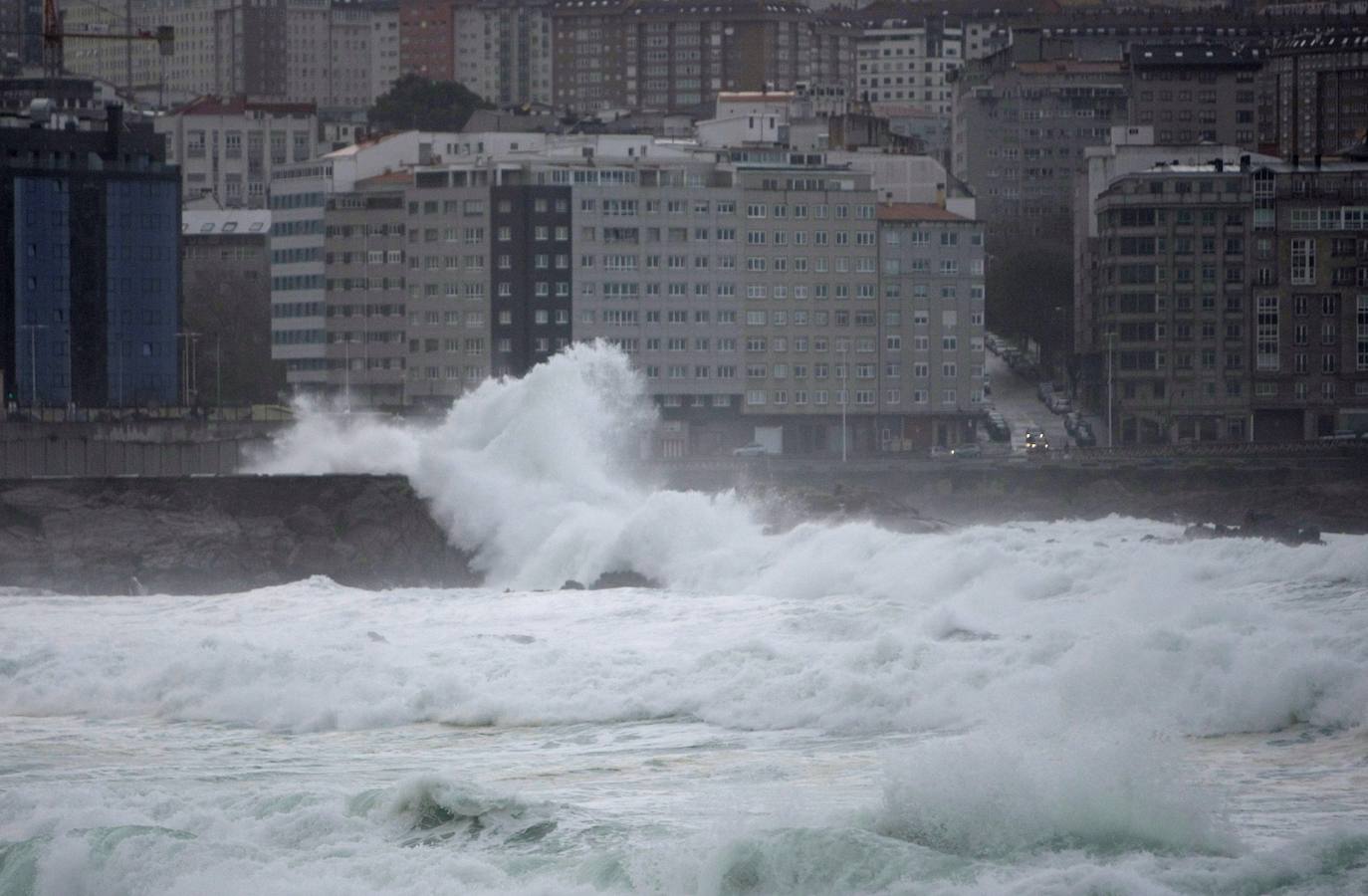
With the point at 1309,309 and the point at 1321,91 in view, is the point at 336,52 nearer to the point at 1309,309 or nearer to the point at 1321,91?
the point at 1321,91

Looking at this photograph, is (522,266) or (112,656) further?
(522,266)

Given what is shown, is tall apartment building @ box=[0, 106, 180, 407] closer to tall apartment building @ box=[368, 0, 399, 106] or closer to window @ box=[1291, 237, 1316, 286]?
window @ box=[1291, 237, 1316, 286]

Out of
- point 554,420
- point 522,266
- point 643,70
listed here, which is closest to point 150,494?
point 554,420

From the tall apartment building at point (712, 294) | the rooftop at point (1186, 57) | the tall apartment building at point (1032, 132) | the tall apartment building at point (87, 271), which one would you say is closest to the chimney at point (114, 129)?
the tall apartment building at point (87, 271)

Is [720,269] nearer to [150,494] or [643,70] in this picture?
[150,494]

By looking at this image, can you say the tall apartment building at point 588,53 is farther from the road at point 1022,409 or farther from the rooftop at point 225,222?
the road at point 1022,409

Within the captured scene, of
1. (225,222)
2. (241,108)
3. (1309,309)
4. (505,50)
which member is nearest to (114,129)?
A: (225,222)
